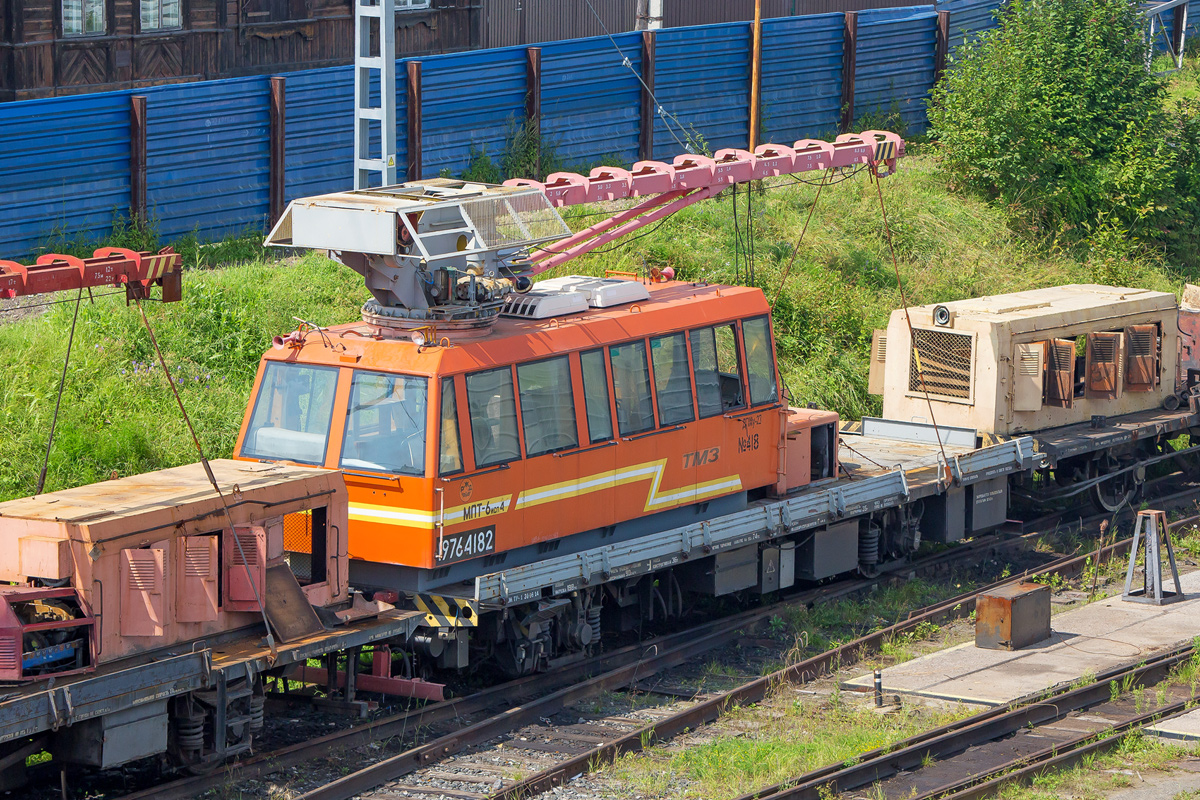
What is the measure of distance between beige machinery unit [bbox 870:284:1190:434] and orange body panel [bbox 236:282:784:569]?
159 inches

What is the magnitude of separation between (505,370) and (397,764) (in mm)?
3356

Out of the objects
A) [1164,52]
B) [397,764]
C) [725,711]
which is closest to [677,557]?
[725,711]

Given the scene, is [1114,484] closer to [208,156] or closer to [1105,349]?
[1105,349]

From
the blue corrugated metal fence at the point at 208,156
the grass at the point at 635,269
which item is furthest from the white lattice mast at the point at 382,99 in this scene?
the blue corrugated metal fence at the point at 208,156

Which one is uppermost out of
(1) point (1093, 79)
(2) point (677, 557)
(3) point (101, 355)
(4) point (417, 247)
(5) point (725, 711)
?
(1) point (1093, 79)

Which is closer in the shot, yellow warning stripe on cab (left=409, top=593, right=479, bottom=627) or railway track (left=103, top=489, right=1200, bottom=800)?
railway track (left=103, top=489, right=1200, bottom=800)

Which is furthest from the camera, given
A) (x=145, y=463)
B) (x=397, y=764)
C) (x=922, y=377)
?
(x=922, y=377)

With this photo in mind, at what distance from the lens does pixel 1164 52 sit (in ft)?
155

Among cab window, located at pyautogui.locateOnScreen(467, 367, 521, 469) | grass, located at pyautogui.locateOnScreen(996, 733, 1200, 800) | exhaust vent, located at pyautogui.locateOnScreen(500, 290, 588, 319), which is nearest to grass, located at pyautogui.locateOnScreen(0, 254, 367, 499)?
exhaust vent, located at pyautogui.locateOnScreen(500, 290, 588, 319)

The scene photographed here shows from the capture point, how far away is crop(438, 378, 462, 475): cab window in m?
13.1

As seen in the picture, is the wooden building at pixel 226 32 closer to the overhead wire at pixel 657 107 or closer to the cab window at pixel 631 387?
the overhead wire at pixel 657 107

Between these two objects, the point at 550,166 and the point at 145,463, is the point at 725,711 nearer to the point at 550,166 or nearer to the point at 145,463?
the point at 145,463

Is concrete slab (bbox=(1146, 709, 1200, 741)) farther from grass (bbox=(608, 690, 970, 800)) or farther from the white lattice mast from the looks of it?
the white lattice mast

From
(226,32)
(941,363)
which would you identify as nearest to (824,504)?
(941,363)
